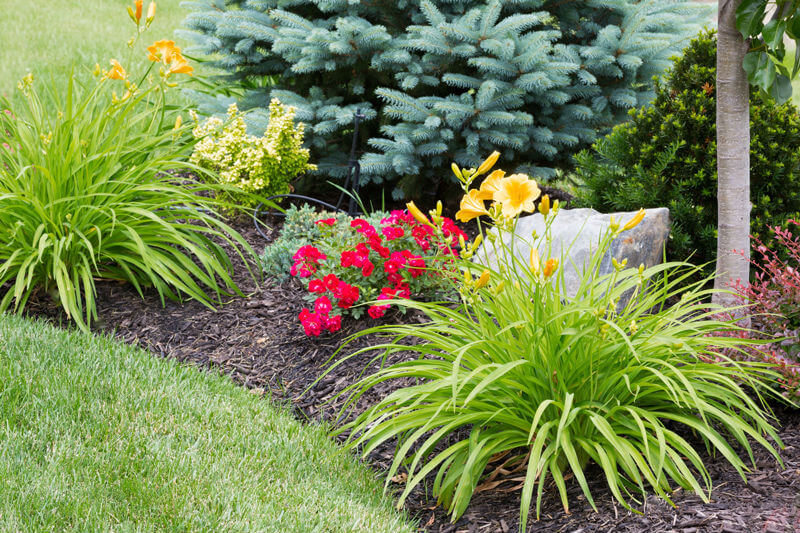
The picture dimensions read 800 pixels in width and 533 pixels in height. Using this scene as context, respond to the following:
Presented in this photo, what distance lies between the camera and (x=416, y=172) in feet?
17.0

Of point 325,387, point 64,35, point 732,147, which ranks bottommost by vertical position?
point 325,387

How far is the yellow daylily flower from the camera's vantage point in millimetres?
2492

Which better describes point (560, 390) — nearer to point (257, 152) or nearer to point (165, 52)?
point (165, 52)

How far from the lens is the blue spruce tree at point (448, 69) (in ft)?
16.4

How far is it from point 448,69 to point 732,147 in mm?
2692

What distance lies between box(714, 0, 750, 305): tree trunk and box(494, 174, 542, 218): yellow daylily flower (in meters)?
1.20

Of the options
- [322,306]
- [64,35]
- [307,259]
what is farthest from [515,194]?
[64,35]

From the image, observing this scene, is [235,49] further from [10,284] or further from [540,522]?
[540,522]

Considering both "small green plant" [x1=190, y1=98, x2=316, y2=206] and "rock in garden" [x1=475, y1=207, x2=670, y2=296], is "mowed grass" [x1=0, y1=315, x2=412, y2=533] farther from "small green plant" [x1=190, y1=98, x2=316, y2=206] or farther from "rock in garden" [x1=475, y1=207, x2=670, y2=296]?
"small green plant" [x1=190, y1=98, x2=316, y2=206]

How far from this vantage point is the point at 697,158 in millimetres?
4227

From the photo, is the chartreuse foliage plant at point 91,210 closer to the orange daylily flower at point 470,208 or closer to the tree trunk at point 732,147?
the orange daylily flower at point 470,208

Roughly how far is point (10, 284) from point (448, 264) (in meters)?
2.86

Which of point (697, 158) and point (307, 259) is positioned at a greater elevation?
point (697, 158)

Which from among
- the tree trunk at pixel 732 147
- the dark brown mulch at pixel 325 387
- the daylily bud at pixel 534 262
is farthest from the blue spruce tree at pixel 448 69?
the daylily bud at pixel 534 262
